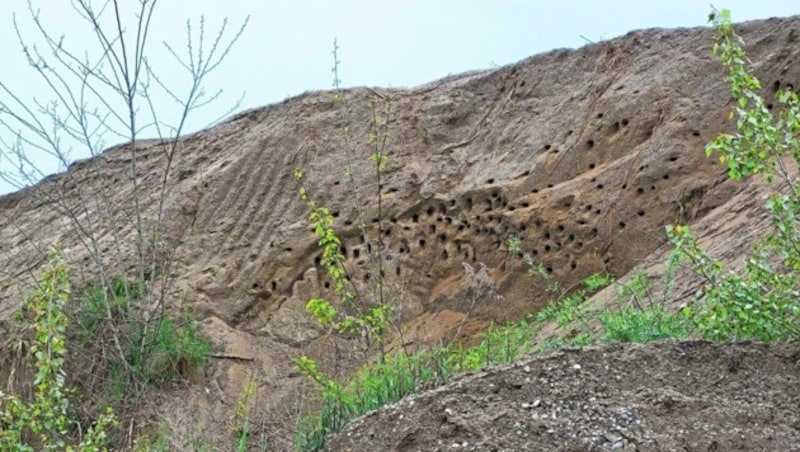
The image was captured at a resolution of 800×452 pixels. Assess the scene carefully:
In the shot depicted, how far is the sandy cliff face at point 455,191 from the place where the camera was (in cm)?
1038

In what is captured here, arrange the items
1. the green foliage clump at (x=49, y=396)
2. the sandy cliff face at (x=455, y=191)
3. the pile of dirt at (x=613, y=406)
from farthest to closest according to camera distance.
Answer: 1. the sandy cliff face at (x=455, y=191)
2. the green foliage clump at (x=49, y=396)
3. the pile of dirt at (x=613, y=406)

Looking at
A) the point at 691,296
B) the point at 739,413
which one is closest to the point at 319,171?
the point at 691,296

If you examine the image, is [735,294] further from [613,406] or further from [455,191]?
[455,191]

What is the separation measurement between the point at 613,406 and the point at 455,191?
6.48 m

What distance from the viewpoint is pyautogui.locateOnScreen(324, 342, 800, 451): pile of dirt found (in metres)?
4.93

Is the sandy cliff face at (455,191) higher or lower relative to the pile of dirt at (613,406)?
higher

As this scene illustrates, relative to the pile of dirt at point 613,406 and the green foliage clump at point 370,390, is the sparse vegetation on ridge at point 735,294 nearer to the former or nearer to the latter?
the green foliage clump at point 370,390

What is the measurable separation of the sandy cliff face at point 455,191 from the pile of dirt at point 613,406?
3.51 m

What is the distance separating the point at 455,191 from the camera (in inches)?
452

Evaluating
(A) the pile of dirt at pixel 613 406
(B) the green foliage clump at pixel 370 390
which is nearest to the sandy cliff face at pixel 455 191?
(B) the green foliage clump at pixel 370 390

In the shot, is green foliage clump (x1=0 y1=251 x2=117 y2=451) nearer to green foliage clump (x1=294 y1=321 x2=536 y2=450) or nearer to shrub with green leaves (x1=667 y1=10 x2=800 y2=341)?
green foliage clump (x1=294 y1=321 x2=536 y2=450)

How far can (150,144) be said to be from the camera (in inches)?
584

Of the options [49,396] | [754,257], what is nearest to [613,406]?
[754,257]

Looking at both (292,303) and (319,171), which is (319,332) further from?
(319,171)
